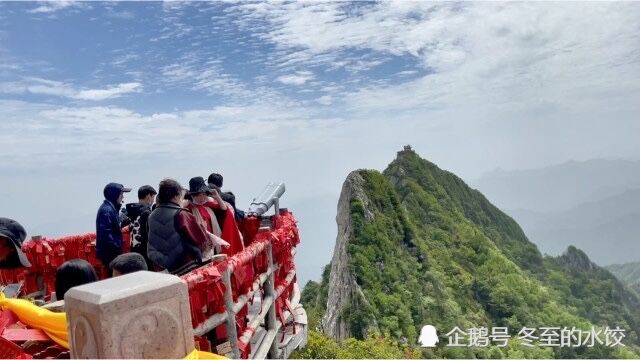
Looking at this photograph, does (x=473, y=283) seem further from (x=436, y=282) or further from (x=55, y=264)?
(x=55, y=264)

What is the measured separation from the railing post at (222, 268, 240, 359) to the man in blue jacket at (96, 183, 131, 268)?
2035mm

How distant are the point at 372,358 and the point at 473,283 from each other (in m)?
29.3

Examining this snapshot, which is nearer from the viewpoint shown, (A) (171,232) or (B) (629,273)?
(A) (171,232)

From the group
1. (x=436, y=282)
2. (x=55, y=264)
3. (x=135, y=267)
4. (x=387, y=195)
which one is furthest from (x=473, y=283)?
(x=135, y=267)

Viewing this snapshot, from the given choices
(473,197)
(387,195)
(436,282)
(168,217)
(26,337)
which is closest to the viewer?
(26,337)

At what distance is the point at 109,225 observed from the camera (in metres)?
6.07

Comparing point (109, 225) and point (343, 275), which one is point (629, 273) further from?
point (109, 225)

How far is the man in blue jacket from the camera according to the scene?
6.05 meters

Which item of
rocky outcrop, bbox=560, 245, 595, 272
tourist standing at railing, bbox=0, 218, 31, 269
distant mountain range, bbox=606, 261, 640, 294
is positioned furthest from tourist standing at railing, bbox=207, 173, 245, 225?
distant mountain range, bbox=606, 261, 640, 294

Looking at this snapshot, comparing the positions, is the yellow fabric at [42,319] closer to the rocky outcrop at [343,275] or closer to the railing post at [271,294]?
the railing post at [271,294]

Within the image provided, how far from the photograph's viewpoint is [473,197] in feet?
241

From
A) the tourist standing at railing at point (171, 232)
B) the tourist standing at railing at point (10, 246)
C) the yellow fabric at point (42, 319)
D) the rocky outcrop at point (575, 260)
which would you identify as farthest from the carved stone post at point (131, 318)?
the rocky outcrop at point (575, 260)

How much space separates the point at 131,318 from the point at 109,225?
163 inches

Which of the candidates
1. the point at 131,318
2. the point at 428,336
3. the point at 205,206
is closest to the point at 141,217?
the point at 205,206
